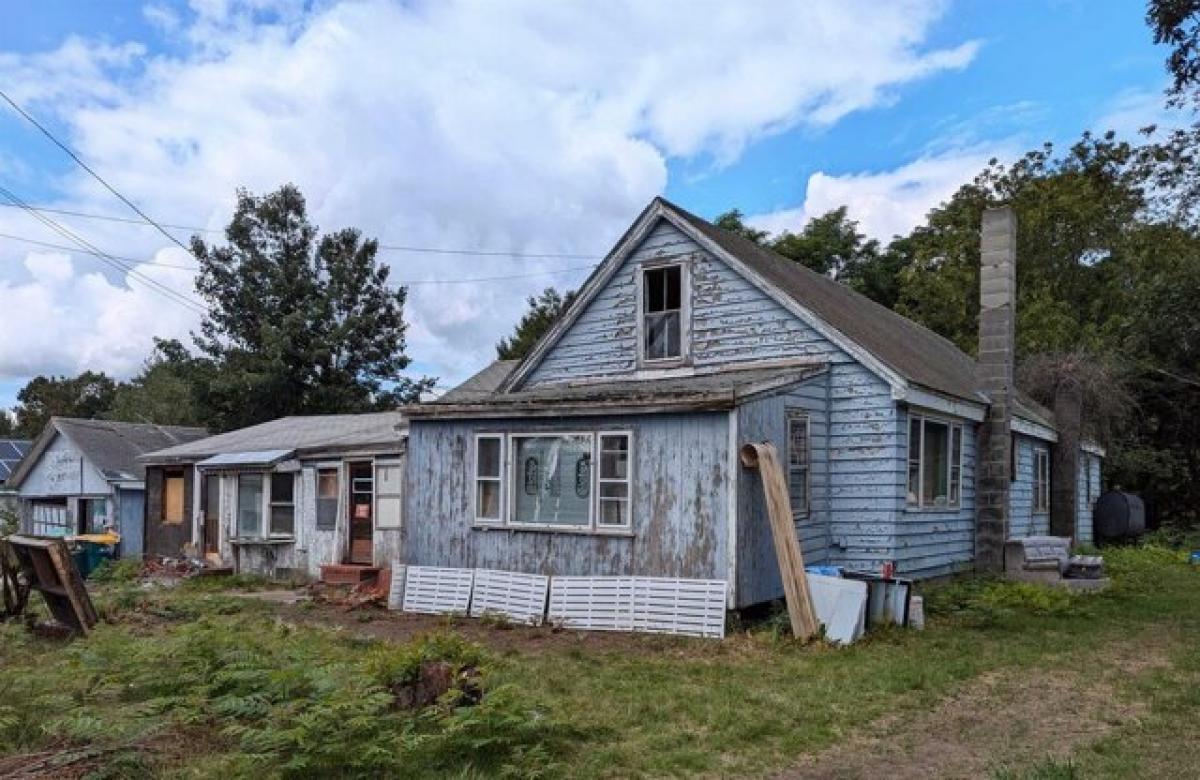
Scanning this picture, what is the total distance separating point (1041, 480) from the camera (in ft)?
64.7

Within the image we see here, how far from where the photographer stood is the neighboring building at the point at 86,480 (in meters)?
26.1

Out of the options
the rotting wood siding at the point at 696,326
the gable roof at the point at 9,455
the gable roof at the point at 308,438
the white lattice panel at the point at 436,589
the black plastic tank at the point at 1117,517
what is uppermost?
the rotting wood siding at the point at 696,326

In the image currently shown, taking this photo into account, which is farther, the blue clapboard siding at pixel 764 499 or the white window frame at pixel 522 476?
the white window frame at pixel 522 476

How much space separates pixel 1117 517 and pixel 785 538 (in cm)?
1529

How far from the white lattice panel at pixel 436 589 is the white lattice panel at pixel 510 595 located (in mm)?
177

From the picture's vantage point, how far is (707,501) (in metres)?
11.0

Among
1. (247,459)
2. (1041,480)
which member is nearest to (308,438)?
(247,459)

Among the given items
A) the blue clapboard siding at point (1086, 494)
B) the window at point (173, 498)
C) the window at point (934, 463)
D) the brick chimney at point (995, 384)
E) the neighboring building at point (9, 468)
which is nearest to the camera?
the window at point (934, 463)

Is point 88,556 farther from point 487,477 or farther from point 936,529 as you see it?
point 936,529

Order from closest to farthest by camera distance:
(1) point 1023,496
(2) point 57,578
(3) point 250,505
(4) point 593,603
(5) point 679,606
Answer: (2) point 57,578 → (5) point 679,606 → (4) point 593,603 → (1) point 1023,496 → (3) point 250,505

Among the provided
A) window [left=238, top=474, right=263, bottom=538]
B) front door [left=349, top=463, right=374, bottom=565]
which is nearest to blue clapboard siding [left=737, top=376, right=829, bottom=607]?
front door [left=349, top=463, right=374, bottom=565]

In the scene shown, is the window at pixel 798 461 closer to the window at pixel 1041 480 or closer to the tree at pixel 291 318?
the window at pixel 1041 480

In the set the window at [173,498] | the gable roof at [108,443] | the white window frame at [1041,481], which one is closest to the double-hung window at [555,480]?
the white window frame at [1041,481]

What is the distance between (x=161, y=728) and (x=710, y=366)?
32.6ft
